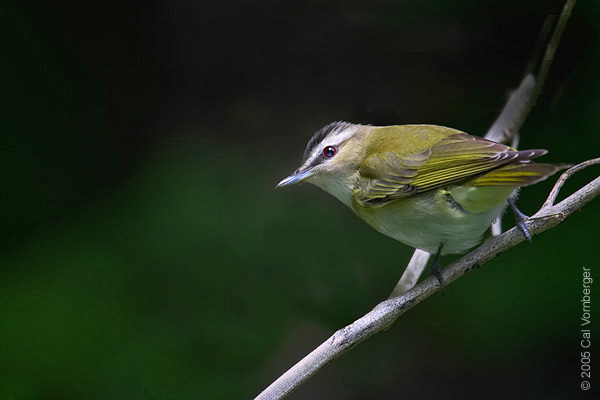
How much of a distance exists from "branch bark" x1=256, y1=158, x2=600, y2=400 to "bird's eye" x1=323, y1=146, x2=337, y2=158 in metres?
0.63

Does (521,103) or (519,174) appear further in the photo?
(521,103)

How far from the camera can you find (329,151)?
2.21m

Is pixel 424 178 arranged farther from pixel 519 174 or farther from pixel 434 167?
pixel 519 174

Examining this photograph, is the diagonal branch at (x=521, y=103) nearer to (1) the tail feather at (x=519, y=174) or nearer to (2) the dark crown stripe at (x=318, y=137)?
(2) the dark crown stripe at (x=318, y=137)

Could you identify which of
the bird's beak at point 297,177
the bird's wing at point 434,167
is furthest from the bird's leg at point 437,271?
the bird's beak at point 297,177

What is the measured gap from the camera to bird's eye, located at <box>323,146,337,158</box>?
2.20m

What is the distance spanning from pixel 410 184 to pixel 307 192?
977mm

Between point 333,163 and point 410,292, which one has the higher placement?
point 333,163

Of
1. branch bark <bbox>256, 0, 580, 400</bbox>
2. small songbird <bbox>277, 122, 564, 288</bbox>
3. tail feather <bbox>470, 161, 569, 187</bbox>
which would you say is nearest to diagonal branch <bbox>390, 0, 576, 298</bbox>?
small songbird <bbox>277, 122, 564, 288</bbox>

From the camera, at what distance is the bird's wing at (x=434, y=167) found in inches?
62.8

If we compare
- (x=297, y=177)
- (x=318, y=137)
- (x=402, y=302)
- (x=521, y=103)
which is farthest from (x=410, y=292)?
(x=521, y=103)

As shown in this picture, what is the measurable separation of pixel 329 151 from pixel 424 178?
456 mm

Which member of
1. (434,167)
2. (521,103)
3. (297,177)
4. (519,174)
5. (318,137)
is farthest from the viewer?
(521,103)

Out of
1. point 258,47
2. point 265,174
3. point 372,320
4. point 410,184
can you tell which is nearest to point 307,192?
point 265,174
